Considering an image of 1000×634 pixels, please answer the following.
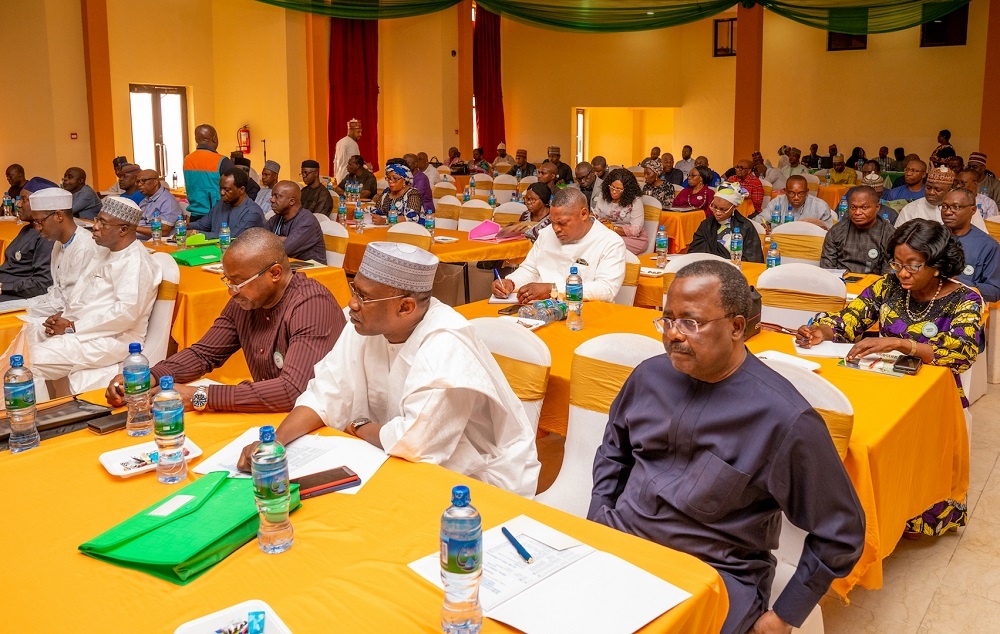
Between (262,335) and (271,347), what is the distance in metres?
0.06

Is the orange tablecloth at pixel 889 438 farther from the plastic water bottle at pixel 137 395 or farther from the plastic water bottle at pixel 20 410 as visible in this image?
the plastic water bottle at pixel 20 410

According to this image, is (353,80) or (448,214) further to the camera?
(353,80)

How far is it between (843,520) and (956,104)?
56.0 feet

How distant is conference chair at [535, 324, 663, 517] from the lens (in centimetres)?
283

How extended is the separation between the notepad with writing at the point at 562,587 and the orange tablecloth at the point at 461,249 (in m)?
4.83

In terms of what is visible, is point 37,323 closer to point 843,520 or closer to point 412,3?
point 843,520

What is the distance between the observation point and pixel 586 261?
4.95 m

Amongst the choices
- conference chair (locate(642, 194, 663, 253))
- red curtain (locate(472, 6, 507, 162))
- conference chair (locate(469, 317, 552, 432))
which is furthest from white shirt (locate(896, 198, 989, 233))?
red curtain (locate(472, 6, 507, 162))

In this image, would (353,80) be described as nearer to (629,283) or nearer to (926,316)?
(629,283)

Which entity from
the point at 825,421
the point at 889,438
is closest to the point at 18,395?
the point at 825,421

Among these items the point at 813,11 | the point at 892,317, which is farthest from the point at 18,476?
the point at 813,11

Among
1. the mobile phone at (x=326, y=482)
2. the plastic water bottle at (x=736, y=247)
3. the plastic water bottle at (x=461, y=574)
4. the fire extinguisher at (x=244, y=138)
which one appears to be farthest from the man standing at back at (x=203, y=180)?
the plastic water bottle at (x=461, y=574)

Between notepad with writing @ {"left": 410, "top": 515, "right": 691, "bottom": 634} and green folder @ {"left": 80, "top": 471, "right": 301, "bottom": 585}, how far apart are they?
0.42 metres

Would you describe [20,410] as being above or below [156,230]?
below
